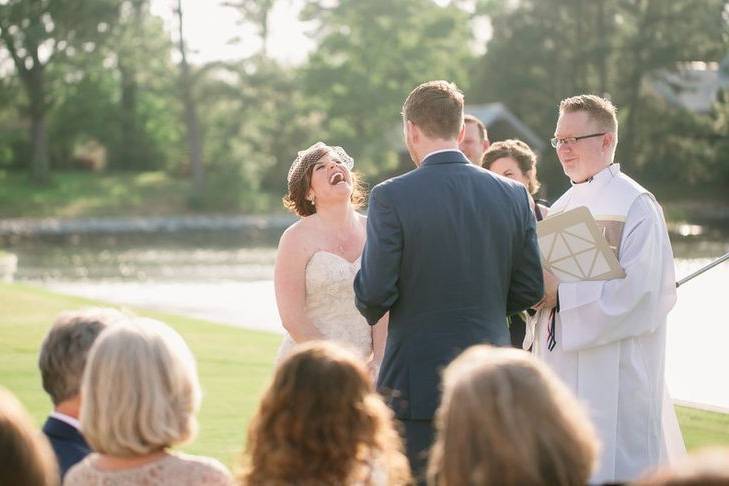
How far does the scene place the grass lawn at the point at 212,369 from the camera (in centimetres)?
759

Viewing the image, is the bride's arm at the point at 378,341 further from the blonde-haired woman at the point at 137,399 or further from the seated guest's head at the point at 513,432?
the seated guest's head at the point at 513,432

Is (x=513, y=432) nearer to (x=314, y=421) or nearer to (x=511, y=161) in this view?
(x=314, y=421)

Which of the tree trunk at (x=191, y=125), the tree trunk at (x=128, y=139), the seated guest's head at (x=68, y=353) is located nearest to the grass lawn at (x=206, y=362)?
the seated guest's head at (x=68, y=353)

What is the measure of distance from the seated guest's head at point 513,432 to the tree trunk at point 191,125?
152ft

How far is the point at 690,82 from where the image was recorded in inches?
2293

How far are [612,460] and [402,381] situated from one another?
138cm

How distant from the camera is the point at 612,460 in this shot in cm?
520

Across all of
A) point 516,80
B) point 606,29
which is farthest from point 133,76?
point 606,29

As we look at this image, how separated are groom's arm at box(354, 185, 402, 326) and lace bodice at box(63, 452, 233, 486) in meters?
1.13

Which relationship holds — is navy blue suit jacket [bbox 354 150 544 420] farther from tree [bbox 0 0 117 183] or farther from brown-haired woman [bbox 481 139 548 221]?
tree [bbox 0 0 117 183]

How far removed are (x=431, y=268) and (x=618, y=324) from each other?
1.28 meters

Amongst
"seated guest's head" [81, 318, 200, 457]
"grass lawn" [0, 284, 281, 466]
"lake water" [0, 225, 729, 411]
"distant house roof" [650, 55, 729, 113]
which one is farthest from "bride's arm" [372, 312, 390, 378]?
"distant house roof" [650, 55, 729, 113]

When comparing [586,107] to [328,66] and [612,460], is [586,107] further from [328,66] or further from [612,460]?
[328,66]

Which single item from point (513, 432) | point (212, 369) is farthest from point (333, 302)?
point (212, 369)
